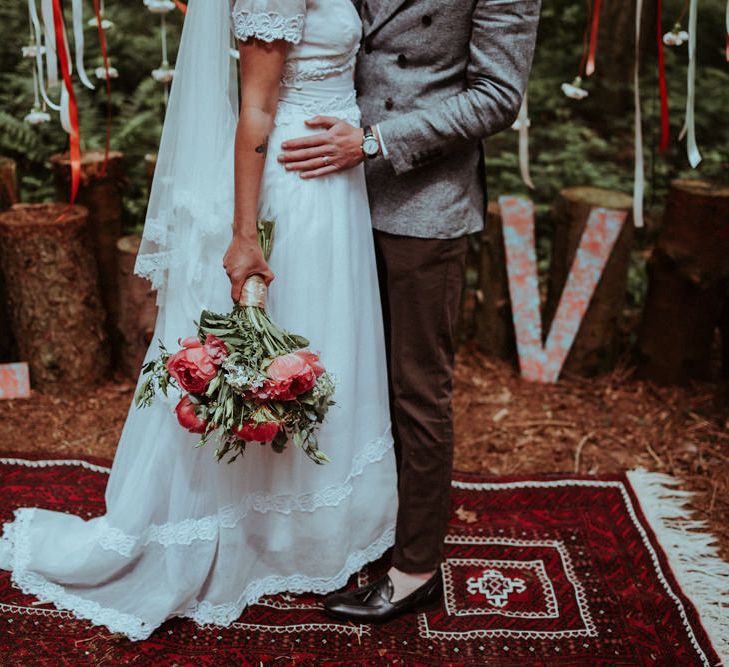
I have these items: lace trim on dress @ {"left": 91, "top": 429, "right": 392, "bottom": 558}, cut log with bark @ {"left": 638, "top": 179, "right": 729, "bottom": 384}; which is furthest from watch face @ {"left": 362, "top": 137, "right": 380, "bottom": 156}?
cut log with bark @ {"left": 638, "top": 179, "right": 729, "bottom": 384}

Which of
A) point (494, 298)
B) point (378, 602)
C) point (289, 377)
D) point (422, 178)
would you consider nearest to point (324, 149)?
point (422, 178)

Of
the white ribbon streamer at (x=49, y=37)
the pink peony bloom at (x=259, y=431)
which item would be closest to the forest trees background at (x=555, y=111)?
the white ribbon streamer at (x=49, y=37)

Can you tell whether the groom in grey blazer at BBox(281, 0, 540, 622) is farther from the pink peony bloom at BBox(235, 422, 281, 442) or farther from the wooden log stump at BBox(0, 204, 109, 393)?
the wooden log stump at BBox(0, 204, 109, 393)

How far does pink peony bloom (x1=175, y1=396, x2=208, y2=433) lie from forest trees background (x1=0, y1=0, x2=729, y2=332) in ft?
8.27

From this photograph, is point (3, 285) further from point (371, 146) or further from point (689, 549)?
point (689, 549)

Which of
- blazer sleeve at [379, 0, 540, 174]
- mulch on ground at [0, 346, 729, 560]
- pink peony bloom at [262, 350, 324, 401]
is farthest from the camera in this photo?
mulch on ground at [0, 346, 729, 560]

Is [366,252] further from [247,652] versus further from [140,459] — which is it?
[247,652]

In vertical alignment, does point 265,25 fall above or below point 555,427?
above

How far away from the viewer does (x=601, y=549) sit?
279cm

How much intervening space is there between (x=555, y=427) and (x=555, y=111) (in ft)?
8.47

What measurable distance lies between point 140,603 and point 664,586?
1.54 metres

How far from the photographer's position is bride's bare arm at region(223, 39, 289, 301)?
197 cm

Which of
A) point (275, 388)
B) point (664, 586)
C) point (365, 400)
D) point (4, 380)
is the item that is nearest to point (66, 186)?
point (4, 380)

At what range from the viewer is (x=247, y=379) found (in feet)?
6.17
